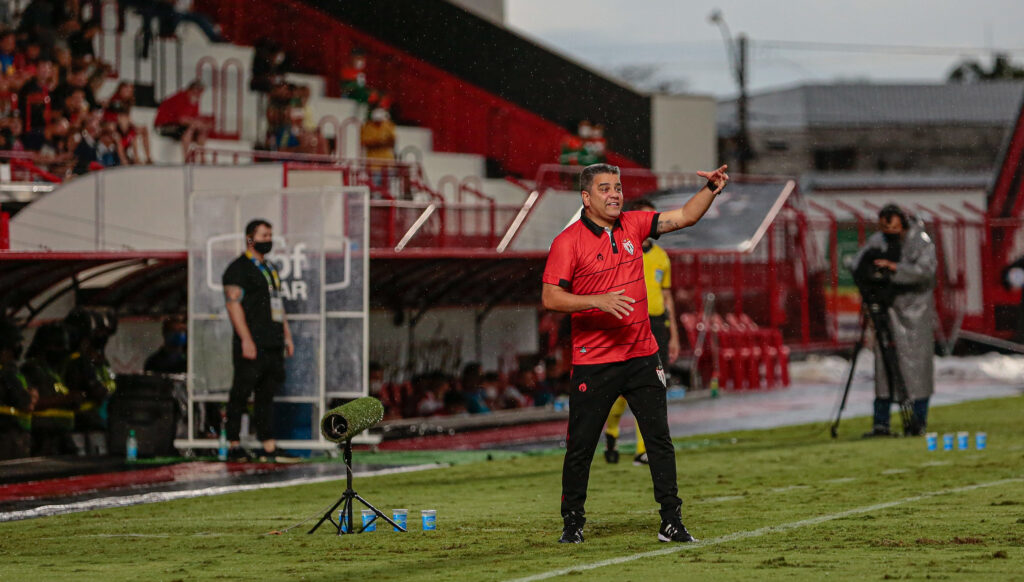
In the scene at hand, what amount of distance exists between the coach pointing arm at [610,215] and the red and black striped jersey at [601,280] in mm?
62

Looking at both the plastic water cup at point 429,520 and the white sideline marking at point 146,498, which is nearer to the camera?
the plastic water cup at point 429,520

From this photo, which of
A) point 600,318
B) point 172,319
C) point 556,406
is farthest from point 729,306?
point 600,318

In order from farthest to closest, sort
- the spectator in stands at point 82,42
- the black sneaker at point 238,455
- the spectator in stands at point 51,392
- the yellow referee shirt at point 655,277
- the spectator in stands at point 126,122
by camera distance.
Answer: the spectator in stands at point 82,42 < the spectator in stands at point 126,122 < the spectator in stands at point 51,392 < the black sneaker at point 238,455 < the yellow referee shirt at point 655,277

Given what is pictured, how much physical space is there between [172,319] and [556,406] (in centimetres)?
577

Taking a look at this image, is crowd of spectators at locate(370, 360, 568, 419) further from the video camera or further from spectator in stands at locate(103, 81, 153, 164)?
the video camera

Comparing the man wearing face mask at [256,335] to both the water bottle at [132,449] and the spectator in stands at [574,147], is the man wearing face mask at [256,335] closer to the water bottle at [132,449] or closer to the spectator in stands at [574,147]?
the water bottle at [132,449]

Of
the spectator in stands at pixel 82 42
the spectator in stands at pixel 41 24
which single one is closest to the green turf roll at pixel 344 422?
the spectator in stands at pixel 41 24

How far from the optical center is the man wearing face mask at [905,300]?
53.6 feet

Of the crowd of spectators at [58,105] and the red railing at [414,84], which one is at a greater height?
the red railing at [414,84]

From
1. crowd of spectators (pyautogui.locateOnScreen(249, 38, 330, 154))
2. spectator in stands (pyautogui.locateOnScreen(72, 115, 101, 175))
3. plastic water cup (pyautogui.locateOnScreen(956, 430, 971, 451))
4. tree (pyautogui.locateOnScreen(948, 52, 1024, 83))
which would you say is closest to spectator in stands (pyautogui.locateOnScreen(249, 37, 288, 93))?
crowd of spectators (pyautogui.locateOnScreen(249, 38, 330, 154))

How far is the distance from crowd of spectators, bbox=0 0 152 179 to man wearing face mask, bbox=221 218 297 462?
485 cm

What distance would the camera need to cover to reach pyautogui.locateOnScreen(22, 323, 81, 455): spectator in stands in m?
15.9

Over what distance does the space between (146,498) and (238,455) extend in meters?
2.86

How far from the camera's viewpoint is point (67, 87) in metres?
21.7
